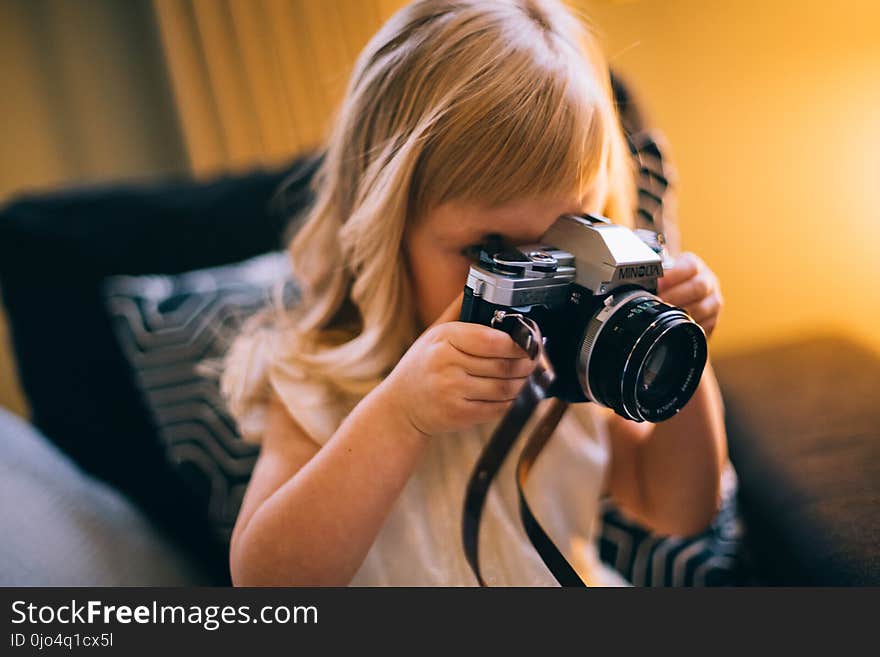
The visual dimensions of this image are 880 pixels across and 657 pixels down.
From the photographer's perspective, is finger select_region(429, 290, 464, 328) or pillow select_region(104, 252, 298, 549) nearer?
finger select_region(429, 290, 464, 328)

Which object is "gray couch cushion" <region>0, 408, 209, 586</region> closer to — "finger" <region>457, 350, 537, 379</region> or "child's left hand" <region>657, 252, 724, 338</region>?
"finger" <region>457, 350, 537, 379</region>

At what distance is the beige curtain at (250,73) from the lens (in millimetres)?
891

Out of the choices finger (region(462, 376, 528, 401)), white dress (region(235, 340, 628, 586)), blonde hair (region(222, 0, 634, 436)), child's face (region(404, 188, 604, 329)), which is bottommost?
white dress (region(235, 340, 628, 586))

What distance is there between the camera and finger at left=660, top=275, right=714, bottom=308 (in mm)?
458

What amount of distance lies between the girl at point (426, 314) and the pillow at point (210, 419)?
0.09 meters

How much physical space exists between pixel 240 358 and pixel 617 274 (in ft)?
1.10

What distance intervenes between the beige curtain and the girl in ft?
1.27

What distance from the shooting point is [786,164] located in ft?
1.90

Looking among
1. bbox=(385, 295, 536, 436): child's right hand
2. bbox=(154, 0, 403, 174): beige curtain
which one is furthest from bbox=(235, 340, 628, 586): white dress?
bbox=(154, 0, 403, 174): beige curtain

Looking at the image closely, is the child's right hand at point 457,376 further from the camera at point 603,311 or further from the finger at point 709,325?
the finger at point 709,325

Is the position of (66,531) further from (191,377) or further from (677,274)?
(677,274)

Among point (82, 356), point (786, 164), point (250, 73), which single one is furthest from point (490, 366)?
point (250, 73)

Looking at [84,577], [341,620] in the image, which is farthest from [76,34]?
[341,620]

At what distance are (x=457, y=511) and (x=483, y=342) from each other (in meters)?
0.20
